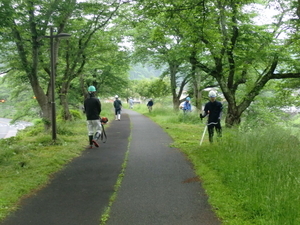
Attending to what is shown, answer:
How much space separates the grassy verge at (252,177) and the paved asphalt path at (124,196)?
0.30 meters

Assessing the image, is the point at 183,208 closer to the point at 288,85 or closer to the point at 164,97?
the point at 288,85

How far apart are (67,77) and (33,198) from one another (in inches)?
432

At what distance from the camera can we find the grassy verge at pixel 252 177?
12.1ft

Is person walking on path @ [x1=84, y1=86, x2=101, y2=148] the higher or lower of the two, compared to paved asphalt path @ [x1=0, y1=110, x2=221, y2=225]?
higher

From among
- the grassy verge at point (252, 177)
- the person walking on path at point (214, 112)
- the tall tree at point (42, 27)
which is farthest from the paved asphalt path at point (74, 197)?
the tall tree at point (42, 27)

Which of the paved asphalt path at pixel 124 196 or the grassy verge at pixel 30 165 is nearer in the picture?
the paved asphalt path at pixel 124 196

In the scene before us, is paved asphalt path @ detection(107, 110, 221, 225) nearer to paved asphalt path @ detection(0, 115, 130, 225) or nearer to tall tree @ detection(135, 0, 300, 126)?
paved asphalt path @ detection(0, 115, 130, 225)

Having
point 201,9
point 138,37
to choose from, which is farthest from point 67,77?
point 138,37

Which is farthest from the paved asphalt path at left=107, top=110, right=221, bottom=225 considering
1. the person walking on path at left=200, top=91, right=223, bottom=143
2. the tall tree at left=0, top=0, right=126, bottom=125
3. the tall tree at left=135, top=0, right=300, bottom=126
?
the tall tree at left=135, top=0, right=300, bottom=126

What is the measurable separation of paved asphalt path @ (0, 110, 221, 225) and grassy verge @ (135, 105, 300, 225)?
0.30 m

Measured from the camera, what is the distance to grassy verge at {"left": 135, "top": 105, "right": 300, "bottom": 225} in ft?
12.1

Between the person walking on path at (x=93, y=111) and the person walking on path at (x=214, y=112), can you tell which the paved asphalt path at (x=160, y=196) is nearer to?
the person walking on path at (x=214, y=112)

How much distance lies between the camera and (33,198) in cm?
471

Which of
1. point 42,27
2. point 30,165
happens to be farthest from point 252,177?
A: point 42,27
